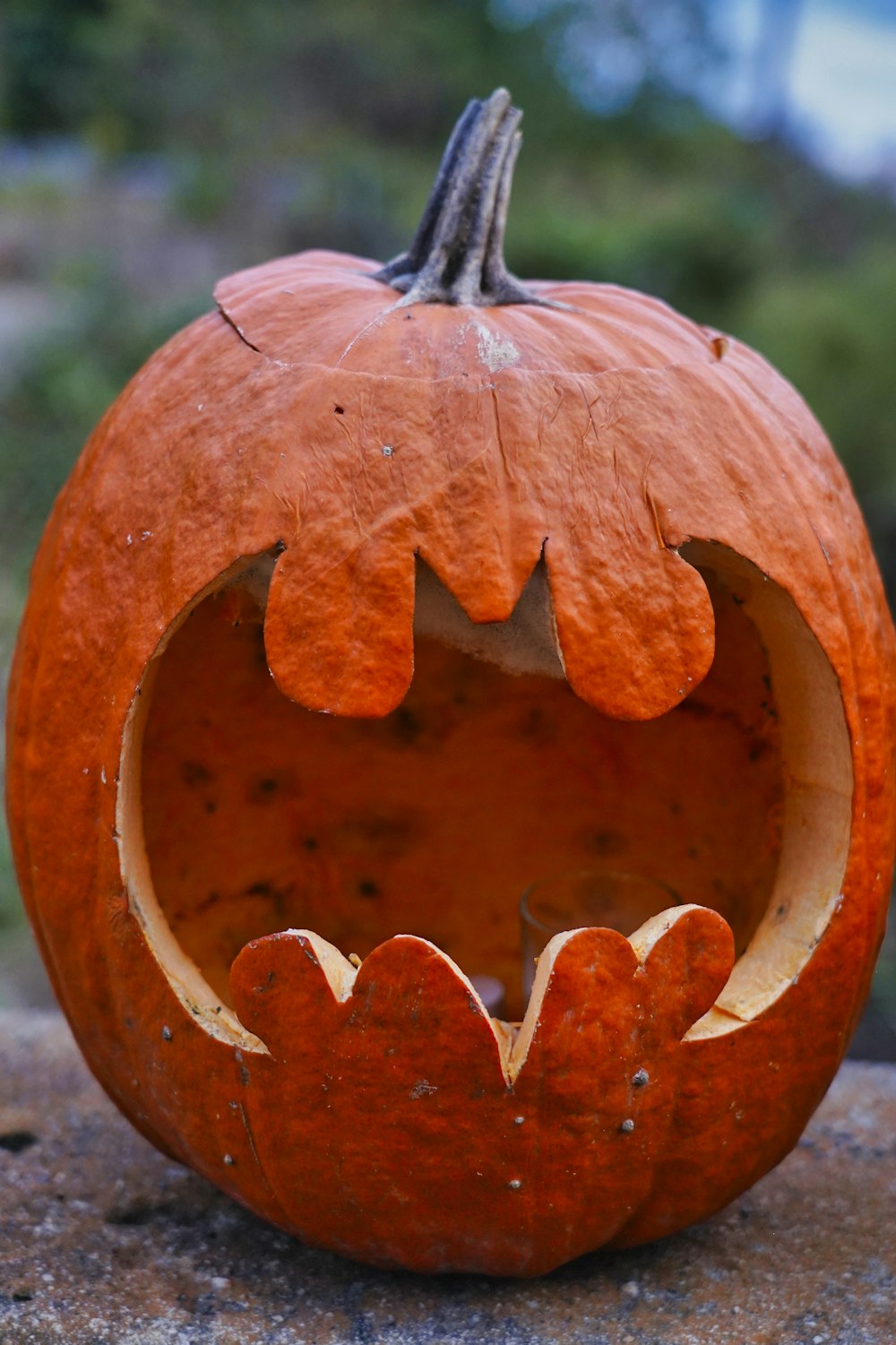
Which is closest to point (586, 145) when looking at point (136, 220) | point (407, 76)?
point (407, 76)

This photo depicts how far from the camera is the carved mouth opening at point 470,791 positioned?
1.67m

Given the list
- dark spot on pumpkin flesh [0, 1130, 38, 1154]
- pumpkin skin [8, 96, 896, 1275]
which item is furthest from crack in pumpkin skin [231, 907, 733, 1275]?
dark spot on pumpkin flesh [0, 1130, 38, 1154]

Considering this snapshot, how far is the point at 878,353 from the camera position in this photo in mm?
6051

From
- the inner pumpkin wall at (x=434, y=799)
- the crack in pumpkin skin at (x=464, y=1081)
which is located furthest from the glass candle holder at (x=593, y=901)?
the crack in pumpkin skin at (x=464, y=1081)

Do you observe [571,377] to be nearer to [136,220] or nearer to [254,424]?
[254,424]

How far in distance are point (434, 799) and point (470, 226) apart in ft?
2.88

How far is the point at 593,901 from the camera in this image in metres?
2.03

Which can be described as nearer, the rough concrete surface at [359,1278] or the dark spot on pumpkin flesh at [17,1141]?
the rough concrete surface at [359,1278]

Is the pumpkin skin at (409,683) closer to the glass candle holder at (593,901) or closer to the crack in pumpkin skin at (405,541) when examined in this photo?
the crack in pumpkin skin at (405,541)

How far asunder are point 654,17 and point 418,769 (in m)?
17.6

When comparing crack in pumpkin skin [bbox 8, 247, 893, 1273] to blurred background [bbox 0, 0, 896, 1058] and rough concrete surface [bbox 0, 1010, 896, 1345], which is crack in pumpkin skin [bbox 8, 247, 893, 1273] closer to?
rough concrete surface [bbox 0, 1010, 896, 1345]

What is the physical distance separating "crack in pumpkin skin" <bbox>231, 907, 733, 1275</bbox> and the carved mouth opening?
8.8 inches

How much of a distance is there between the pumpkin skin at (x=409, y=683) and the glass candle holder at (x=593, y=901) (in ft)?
1.06

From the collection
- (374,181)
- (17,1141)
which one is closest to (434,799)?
(17,1141)
